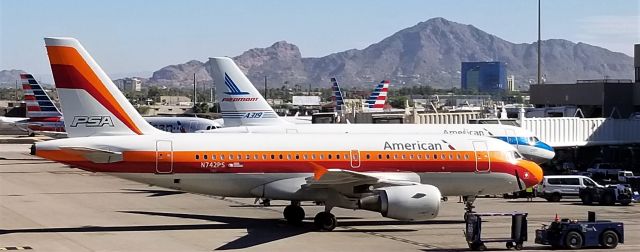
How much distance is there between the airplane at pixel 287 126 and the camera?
5228 centimetres

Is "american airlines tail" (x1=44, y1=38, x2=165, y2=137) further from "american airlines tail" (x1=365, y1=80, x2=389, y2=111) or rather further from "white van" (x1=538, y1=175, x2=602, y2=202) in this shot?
"american airlines tail" (x1=365, y1=80, x2=389, y2=111)

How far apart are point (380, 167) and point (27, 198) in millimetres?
20292

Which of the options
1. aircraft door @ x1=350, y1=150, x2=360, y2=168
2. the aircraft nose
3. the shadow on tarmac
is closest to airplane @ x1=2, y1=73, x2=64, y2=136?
the shadow on tarmac

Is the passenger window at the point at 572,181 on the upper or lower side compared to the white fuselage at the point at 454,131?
lower

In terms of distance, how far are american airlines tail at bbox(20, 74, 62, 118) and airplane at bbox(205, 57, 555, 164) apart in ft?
118

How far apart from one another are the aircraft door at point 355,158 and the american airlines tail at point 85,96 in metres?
7.64

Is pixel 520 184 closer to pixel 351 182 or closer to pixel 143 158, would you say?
pixel 351 182

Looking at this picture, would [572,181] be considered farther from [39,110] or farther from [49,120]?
[39,110]

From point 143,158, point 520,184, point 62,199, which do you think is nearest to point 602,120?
point 520,184

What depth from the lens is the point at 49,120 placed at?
3492 inches

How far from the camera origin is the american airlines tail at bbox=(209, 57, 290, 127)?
190 ft

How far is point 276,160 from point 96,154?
633 cm

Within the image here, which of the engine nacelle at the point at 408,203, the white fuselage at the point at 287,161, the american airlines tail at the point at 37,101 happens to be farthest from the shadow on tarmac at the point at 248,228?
the american airlines tail at the point at 37,101

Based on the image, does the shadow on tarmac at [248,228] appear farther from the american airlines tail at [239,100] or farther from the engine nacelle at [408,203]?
the american airlines tail at [239,100]
